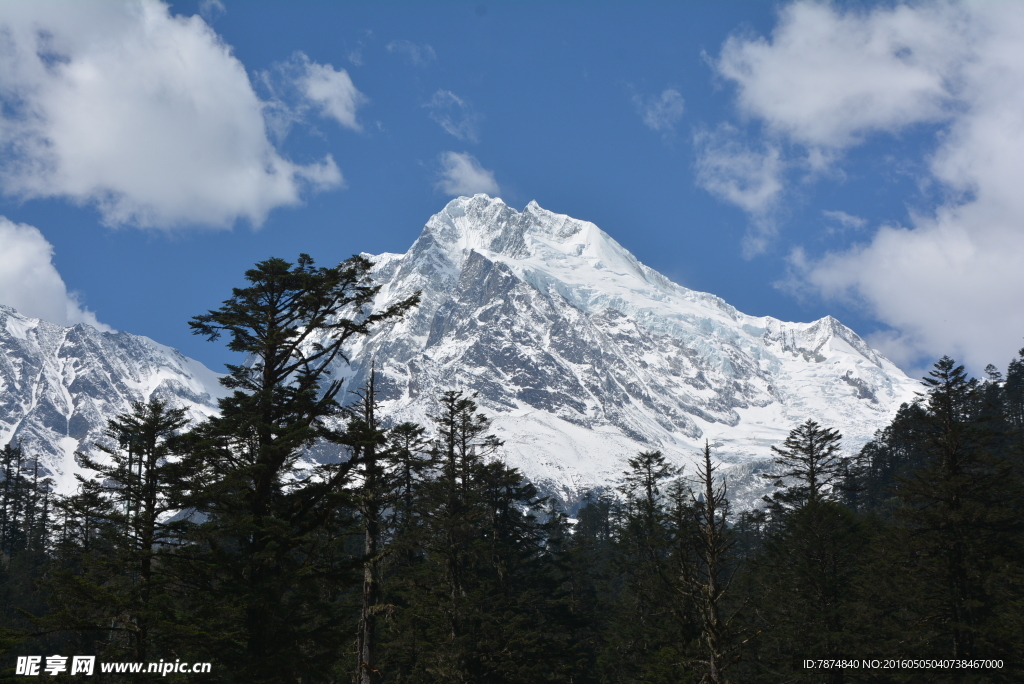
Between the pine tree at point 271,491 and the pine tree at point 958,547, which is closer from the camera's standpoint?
the pine tree at point 271,491

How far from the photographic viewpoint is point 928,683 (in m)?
30.9

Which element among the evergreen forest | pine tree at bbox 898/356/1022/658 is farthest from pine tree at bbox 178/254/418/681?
pine tree at bbox 898/356/1022/658

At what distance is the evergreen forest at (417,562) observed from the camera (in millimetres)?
18766

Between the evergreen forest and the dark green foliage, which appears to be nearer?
the evergreen forest

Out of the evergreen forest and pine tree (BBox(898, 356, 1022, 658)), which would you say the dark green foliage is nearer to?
the evergreen forest

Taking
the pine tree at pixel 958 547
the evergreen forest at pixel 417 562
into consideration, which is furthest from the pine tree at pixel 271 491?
the pine tree at pixel 958 547

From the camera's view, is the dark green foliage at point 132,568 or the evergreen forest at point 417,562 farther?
the dark green foliage at point 132,568

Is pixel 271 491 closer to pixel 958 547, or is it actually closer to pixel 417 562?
pixel 417 562

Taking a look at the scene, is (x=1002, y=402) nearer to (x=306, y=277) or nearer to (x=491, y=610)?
(x=491, y=610)

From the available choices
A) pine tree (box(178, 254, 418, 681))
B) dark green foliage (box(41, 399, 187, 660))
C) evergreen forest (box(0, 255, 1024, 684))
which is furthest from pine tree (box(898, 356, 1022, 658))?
dark green foliage (box(41, 399, 187, 660))

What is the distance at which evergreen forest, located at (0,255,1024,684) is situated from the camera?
18766 millimetres

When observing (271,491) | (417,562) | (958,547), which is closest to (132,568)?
(271,491)

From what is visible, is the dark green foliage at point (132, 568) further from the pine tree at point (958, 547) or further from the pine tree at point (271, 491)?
the pine tree at point (958, 547)

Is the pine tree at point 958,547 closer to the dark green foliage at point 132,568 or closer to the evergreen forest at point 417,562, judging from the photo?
the evergreen forest at point 417,562
